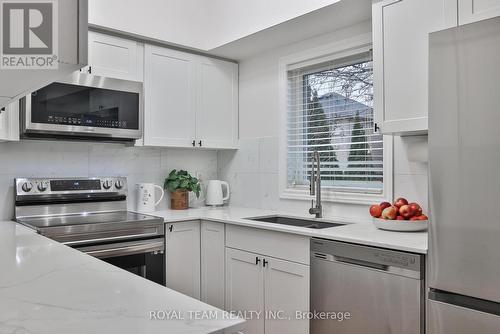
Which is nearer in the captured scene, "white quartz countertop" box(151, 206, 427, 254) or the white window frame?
"white quartz countertop" box(151, 206, 427, 254)

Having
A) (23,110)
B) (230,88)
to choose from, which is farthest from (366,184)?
(23,110)

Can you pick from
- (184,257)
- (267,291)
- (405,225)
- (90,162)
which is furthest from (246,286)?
(90,162)

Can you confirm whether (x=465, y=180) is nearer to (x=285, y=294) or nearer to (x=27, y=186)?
(x=285, y=294)

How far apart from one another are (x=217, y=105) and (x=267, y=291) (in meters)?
1.64

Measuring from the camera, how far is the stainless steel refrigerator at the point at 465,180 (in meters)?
1.43

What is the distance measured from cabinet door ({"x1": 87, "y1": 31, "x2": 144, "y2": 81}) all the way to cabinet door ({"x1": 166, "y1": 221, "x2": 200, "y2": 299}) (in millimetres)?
1126

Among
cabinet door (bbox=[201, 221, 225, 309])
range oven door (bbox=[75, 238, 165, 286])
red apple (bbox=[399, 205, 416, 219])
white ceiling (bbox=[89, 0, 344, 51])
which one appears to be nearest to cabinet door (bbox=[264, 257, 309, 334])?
cabinet door (bbox=[201, 221, 225, 309])

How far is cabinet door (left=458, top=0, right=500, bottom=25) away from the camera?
1.74 m

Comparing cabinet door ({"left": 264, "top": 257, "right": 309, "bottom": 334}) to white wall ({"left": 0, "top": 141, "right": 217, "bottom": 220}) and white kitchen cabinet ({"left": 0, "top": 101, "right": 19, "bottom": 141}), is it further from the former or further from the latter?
white kitchen cabinet ({"left": 0, "top": 101, "right": 19, "bottom": 141})

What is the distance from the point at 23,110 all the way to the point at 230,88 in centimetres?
164

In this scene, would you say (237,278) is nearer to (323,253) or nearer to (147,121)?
(323,253)

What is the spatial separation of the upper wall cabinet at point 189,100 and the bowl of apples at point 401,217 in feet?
5.26

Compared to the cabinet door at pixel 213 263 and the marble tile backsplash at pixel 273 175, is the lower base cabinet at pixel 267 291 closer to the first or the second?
the cabinet door at pixel 213 263

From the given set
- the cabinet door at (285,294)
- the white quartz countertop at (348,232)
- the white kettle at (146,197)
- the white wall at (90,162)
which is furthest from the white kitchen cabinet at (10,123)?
the cabinet door at (285,294)
